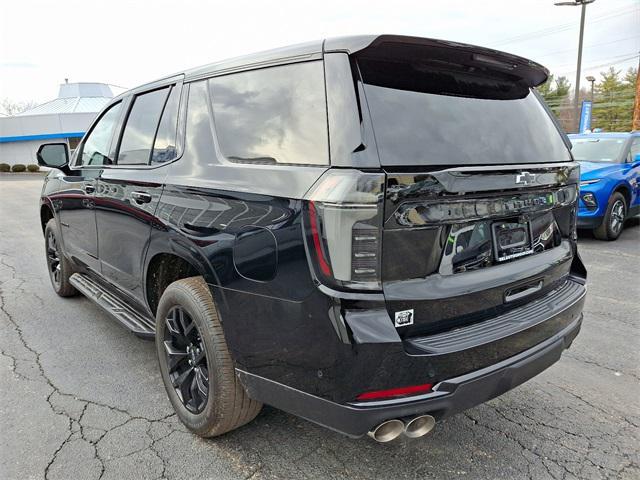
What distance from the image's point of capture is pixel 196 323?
2402mm

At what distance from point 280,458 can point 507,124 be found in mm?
2032

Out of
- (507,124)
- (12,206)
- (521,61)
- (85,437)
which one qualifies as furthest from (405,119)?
(12,206)

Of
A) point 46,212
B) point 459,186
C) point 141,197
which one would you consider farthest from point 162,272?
point 46,212

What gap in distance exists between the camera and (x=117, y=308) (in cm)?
348

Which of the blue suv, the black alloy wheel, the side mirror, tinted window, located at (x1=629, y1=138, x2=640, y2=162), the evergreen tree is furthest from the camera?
the evergreen tree

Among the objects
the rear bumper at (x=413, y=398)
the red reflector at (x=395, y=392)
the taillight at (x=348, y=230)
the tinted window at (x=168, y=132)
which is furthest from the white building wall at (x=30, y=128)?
the red reflector at (x=395, y=392)

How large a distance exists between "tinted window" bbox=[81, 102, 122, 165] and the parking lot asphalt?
1.47 m

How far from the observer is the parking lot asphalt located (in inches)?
92.1

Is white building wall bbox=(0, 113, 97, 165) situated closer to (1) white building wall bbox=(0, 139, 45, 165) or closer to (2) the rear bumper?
(1) white building wall bbox=(0, 139, 45, 165)

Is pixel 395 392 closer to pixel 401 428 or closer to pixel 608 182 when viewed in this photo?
pixel 401 428

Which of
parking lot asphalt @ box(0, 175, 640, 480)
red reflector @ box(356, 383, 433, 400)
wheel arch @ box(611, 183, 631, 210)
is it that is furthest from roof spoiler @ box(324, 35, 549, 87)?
wheel arch @ box(611, 183, 631, 210)

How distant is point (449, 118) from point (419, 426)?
1320mm

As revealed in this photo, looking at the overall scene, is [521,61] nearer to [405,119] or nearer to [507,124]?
[507,124]

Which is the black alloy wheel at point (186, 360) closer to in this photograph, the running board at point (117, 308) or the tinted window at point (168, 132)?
the running board at point (117, 308)
